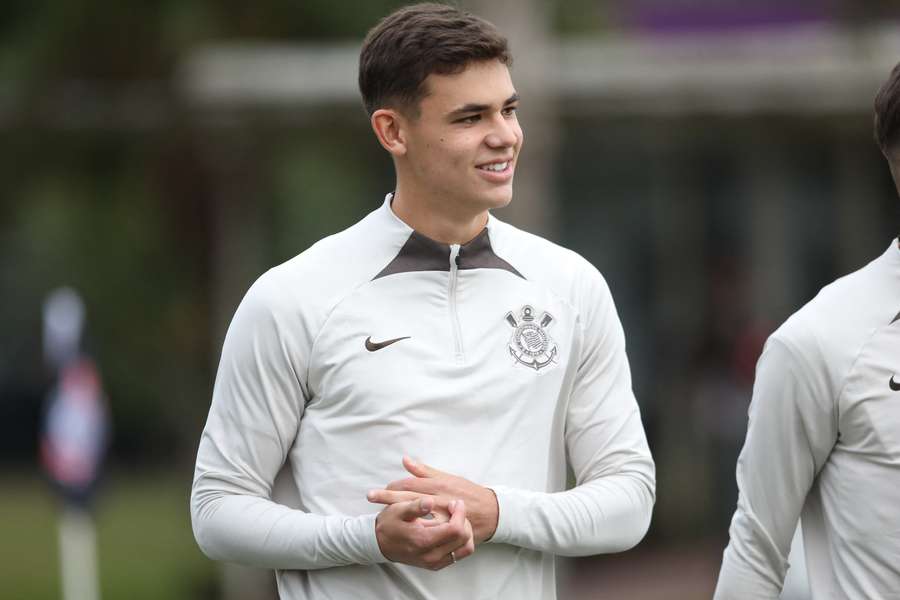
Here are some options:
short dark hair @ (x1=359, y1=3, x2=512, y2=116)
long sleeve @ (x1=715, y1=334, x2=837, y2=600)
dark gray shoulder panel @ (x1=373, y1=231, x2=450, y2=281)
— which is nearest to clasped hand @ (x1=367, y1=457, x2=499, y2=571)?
dark gray shoulder panel @ (x1=373, y1=231, x2=450, y2=281)

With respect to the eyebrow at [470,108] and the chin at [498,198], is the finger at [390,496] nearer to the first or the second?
the chin at [498,198]

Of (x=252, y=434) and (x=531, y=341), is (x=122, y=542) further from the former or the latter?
(x=531, y=341)

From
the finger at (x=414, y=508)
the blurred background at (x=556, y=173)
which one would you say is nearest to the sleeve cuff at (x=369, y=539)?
the finger at (x=414, y=508)

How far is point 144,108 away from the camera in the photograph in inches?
673

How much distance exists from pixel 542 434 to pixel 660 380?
42.8 feet

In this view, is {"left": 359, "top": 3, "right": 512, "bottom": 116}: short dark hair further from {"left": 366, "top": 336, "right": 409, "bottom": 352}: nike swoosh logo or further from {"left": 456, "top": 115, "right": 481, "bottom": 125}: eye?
{"left": 366, "top": 336, "right": 409, "bottom": 352}: nike swoosh logo

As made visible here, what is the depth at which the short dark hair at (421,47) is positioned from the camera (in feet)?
13.6

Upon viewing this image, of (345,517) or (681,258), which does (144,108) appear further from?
(345,517)

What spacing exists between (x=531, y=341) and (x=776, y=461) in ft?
2.07

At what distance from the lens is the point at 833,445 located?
4129mm

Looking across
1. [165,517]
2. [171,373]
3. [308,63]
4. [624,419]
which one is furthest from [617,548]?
[171,373]

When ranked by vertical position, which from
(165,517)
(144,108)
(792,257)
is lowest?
(165,517)

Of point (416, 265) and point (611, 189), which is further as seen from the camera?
point (611, 189)

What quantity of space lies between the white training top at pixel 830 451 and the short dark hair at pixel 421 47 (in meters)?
0.95
